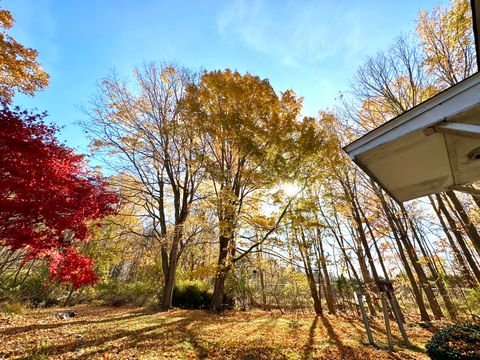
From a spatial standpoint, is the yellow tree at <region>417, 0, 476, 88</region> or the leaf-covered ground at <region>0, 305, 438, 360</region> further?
the yellow tree at <region>417, 0, 476, 88</region>

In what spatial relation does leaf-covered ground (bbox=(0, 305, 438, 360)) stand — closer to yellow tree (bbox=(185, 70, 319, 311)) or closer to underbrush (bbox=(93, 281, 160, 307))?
yellow tree (bbox=(185, 70, 319, 311))

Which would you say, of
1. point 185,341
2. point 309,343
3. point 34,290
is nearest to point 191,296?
point 185,341

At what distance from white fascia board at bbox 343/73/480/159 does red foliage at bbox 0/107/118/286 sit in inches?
259

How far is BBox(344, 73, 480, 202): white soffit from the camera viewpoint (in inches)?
72.3

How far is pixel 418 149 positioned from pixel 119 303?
15363mm

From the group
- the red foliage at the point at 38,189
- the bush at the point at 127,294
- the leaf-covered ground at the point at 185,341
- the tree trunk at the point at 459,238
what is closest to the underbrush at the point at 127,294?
the bush at the point at 127,294

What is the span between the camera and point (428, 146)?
2451mm

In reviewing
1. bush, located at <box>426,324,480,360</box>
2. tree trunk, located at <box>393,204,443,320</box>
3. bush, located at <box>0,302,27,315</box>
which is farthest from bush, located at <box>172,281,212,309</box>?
tree trunk, located at <box>393,204,443,320</box>

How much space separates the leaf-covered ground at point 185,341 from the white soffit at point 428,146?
13.2 feet

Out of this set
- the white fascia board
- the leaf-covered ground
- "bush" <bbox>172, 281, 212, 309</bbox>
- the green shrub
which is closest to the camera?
the white fascia board

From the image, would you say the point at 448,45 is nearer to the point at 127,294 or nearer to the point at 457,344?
the point at 457,344

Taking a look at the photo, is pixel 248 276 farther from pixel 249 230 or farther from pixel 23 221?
pixel 23 221

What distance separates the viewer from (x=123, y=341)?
4.66 m

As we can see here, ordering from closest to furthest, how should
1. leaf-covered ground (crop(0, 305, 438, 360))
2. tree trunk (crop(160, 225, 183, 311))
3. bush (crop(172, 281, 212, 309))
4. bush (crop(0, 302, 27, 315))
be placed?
leaf-covered ground (crop(0, 305, 438, 360)) → bush (crop(0, 302, 27, 315)) → tree trunk (crop(160, 225, 183, 311)) → bush (crop(172, 281, 212, 309))
